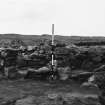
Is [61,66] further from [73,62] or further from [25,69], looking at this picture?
[25,69]

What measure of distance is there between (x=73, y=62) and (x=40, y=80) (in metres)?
3.55

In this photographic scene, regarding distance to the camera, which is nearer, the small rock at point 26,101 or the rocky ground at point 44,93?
the small rock at point 26,101

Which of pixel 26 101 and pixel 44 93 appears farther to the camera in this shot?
pixel 44 93

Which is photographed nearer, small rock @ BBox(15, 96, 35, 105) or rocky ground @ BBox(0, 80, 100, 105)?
small rock @ BBox(15, 96, 35, 105)

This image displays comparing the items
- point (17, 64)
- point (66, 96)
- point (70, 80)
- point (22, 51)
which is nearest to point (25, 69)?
point (17, 64)

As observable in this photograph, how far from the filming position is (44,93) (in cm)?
1340

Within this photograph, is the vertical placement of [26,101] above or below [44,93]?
above

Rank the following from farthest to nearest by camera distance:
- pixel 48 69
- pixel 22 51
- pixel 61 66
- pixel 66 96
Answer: pixel 22 51, pixel 61 66, pixel 48 69, pixel 66 96

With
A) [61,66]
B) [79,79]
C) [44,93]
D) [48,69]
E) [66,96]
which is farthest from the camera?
[61,66]

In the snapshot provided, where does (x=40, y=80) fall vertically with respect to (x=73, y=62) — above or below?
below

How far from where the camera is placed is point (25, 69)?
18438 millimetres

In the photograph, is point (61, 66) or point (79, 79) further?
point (61, 66)

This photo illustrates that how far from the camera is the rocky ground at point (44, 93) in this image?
11.6 metres

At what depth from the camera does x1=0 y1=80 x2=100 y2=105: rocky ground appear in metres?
11.6
